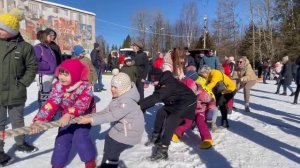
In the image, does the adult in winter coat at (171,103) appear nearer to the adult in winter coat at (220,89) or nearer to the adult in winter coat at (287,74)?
the adult in winter coat at (220,89)

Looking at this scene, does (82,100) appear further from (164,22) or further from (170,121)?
(164,22)

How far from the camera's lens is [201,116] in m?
5.32

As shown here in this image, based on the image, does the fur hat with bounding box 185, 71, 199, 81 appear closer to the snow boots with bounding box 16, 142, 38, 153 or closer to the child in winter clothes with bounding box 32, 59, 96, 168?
the child in winter clothes with bounding box 32, 59, 96, 168

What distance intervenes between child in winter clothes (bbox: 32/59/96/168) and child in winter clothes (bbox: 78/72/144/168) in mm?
277

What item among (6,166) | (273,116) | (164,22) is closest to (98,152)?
(6,166)

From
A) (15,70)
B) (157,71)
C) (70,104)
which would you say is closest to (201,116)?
(70,104)

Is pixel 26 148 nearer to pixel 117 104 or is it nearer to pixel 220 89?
pixel 117 104

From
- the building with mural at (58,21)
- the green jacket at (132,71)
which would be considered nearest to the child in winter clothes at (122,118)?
the green jacket at (132,71)

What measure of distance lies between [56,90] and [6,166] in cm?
143

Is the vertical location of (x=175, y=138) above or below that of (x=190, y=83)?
below

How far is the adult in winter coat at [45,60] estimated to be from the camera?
575 cm

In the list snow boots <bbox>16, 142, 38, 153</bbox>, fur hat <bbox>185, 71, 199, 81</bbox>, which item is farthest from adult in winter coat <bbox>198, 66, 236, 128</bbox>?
snow boots <bbox>16, 142, 38, 153</bbox>

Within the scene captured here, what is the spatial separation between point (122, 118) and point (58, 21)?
2725 centimetres

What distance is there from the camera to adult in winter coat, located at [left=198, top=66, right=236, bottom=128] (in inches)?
242
